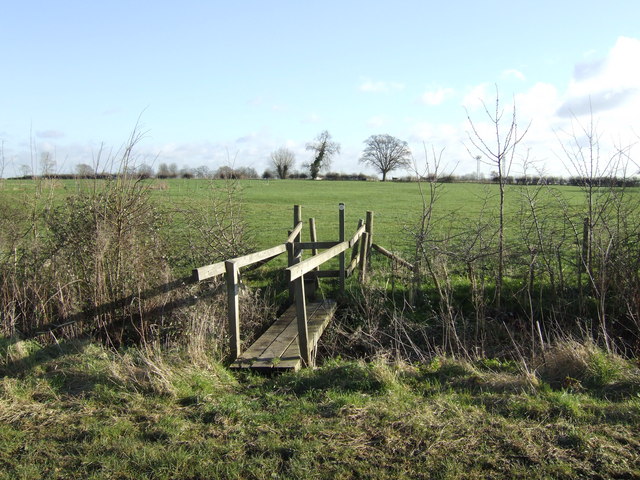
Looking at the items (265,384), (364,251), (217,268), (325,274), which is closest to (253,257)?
(217,268)

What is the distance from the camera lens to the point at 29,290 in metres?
8.16

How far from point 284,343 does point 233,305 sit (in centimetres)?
112

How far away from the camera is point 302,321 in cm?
677

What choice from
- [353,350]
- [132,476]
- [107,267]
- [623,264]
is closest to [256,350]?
[353,350]

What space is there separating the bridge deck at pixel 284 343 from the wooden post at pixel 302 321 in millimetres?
119

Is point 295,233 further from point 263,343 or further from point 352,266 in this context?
point 263,343

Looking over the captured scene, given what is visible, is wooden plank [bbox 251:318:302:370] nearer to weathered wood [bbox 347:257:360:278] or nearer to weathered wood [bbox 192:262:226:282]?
weathered wood [bbox 192:262:226:282]

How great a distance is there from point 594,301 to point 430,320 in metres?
2.86

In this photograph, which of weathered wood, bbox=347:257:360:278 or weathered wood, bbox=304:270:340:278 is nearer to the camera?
weathered wood, bbox=304:270:340:278

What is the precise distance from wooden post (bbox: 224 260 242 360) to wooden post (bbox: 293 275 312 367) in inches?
30.0

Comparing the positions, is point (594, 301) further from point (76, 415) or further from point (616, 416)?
point (76, 415)

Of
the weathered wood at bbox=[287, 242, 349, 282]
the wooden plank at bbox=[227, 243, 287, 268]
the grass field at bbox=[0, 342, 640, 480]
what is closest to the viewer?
the grass field at bbox=[0, 342, 640, 480]

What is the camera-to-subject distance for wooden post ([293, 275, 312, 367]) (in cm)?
666

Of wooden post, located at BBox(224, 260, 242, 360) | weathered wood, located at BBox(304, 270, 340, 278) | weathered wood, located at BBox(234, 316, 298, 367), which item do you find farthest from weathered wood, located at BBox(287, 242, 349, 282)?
weathered wood, located at BBox(304, 270, 340, 278)
